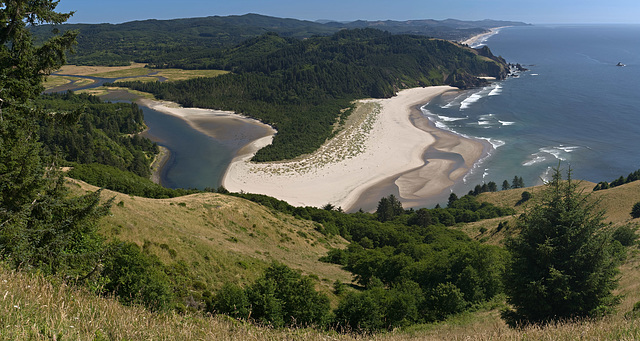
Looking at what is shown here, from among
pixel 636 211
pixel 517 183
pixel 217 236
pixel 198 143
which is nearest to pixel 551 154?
pixel 517 183

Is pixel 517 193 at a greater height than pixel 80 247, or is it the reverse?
pixel 80 247

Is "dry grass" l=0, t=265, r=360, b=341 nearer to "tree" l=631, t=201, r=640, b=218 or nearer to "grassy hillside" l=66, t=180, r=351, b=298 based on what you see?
"grassy hillside" l=66, t=180, r=351, b=298

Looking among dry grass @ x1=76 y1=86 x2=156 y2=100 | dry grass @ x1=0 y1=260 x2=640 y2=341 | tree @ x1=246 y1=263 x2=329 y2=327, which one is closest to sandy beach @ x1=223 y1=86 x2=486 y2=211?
tree @ x1=246 y1=263 x2=329 y2=327

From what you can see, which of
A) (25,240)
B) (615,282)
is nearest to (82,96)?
(25,240)

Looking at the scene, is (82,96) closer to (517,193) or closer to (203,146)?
(203,146)

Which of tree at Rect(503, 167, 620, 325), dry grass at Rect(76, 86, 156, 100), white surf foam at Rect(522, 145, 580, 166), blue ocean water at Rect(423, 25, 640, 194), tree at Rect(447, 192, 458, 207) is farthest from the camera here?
dry grass at Rect(76, 86, 156, 100)

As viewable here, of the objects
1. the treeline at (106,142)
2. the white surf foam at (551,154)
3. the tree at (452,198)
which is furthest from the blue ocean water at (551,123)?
the treeline at (106,142)

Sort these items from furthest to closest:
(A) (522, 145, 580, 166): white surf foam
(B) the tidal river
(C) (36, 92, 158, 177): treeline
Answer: (A) (522, 145, 580, 166): white surf foam → (B) the tidal river → (C) (36, 92, 158, 177): treeline
